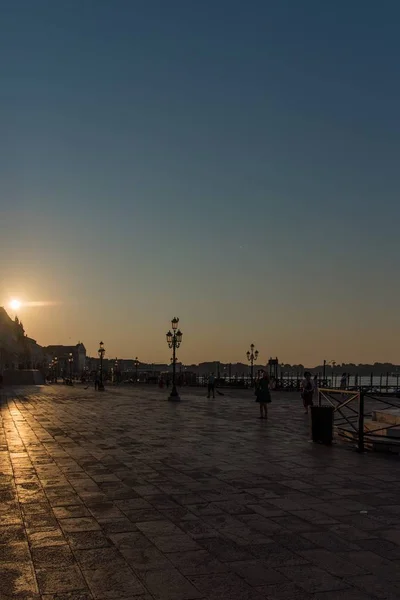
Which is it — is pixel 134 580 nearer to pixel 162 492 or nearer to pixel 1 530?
pixel 1 530

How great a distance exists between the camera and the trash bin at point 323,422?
44.4 feet

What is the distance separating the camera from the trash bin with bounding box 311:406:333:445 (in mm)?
13531

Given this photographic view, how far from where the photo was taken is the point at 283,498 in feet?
26.0

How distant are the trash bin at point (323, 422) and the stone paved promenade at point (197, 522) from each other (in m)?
0.57

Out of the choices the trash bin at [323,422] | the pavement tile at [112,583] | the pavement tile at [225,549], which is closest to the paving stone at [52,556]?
the pavement tile at [112,583]

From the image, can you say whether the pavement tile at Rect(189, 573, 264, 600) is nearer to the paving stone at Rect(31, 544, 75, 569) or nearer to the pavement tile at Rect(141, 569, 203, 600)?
the pavement tile at Rect(141, 569, 203, 600)

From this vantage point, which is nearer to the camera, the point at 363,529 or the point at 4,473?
the point at 363,529

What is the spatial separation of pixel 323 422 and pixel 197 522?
7.47m

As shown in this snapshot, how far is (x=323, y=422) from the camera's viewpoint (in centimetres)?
1363

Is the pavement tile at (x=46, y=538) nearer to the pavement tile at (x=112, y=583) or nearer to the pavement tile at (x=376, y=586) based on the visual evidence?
the pavement tile at (x=112, y=583)

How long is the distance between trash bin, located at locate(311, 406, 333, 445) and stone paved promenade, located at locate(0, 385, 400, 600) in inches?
22.4

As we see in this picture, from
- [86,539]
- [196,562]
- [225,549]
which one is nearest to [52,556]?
[86,539]

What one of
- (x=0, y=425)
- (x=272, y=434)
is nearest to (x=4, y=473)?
(x=272, y=434)

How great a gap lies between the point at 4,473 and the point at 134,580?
5635mm
